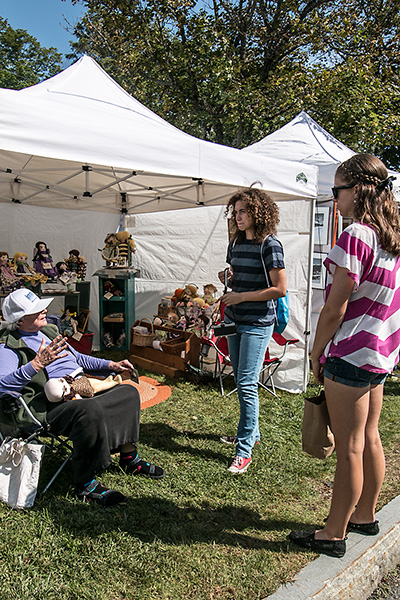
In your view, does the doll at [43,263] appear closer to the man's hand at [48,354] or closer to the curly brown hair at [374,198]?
the man's hand at [48,354]

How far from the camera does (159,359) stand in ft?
18.0

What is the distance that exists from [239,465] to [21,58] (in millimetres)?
33825

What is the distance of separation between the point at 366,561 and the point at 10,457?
1835mm

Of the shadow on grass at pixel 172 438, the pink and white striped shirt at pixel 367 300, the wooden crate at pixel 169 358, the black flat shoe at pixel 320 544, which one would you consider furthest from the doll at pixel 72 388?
the wooden crate at pixel 169 358

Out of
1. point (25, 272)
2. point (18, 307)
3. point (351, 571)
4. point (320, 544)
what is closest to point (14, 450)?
point (18, 307)

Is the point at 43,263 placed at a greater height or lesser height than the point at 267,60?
lesser

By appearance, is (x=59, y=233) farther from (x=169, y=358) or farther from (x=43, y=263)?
(x=169, y=358)

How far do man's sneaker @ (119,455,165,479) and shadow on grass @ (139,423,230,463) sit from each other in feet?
1.34

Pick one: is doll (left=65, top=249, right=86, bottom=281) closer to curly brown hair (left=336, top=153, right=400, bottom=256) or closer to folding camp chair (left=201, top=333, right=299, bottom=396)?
folding camp chair (left=201, top=333, right=299, bottom=396)

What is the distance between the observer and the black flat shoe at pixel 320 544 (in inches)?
78.4

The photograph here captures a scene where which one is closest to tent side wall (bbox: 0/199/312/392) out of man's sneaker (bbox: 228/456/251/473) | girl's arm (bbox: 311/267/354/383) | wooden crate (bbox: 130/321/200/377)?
wooden crate (bbox: 130/321/200/377)

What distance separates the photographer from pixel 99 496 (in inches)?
97.9

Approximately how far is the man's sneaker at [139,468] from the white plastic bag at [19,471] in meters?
0.61

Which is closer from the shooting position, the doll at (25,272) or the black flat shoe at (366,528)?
the black flat shoe at (366,528)
